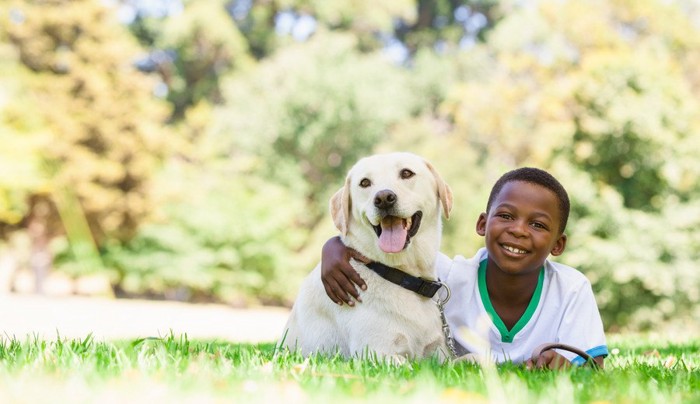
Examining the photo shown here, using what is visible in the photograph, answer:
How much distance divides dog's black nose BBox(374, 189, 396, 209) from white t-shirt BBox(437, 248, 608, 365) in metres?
0.80

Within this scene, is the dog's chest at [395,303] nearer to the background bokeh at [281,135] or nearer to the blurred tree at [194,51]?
the background bokeh at [281,135]

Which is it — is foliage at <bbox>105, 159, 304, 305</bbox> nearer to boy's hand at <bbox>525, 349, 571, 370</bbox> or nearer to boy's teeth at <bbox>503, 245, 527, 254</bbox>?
boy's teeth at <bbox>503, 245, 527, 254</bbox>

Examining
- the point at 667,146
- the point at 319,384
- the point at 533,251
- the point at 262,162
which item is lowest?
the point at 319,384

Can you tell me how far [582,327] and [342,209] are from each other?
141cm

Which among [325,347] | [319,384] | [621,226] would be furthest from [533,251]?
[621,226]

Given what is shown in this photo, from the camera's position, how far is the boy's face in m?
4.09

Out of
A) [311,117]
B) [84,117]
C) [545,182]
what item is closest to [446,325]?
[545,182]

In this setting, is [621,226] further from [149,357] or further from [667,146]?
[149,357]

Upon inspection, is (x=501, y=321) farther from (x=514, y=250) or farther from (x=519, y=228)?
(x=519, y=228)

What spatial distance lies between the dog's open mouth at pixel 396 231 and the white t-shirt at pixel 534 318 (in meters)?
0.57

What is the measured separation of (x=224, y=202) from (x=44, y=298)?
20.6ft

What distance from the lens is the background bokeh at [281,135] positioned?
50.4 feet

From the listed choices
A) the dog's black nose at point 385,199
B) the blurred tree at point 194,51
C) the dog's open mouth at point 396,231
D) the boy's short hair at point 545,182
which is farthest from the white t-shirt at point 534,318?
the blurred tree at point 194,51

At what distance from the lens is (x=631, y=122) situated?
49.1 ft
